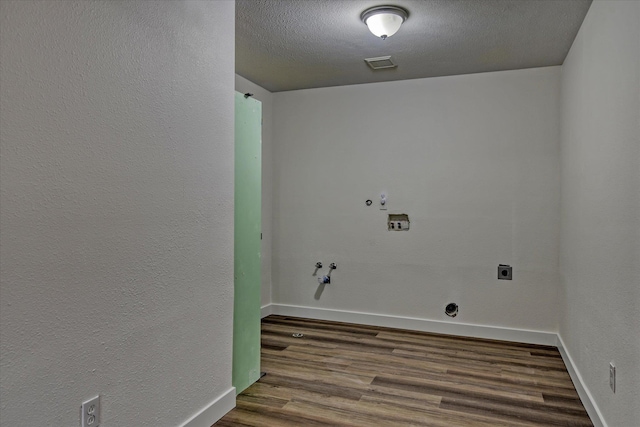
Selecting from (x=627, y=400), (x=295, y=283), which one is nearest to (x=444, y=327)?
(x=295, y=283)

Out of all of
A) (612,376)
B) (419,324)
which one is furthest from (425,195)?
(612,376)

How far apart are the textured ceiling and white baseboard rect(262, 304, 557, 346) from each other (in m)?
2.20

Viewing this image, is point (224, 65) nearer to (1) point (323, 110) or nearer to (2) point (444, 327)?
(1) point (323, 110)

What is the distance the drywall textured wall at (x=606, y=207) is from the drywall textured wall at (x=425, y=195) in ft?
1.88

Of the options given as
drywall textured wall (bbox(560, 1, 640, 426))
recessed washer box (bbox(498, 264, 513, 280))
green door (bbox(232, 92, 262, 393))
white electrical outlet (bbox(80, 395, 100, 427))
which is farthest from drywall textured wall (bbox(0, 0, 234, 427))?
recessed washer box (bbox(498, 264, 513, 280))

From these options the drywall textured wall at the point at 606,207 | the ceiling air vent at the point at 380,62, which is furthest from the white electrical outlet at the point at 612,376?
the ceiling air vent at the point at 380,62

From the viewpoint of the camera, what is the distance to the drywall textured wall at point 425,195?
3.87m

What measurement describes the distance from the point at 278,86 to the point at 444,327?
2741 mm

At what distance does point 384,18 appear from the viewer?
281cm

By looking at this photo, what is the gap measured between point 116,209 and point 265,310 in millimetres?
3099

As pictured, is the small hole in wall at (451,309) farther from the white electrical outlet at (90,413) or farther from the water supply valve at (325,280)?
the white electrical outlet at (90,413)

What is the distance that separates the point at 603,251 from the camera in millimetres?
2277

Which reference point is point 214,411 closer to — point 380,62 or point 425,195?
point 425,195

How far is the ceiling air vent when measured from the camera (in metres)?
3.68
